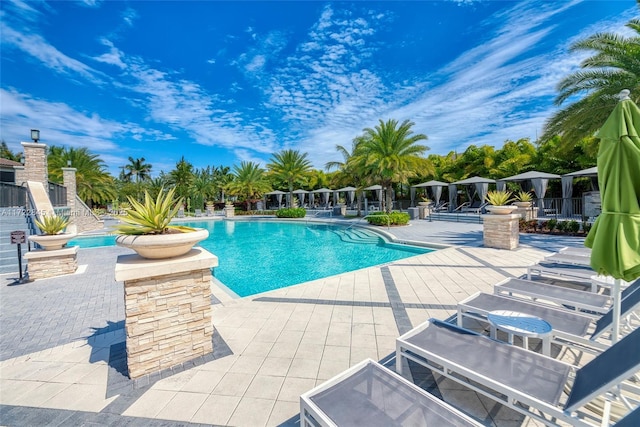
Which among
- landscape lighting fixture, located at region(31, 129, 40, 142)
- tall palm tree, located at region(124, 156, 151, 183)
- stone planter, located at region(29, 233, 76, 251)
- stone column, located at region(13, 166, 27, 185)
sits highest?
tall palm tree, located at region(124, 156, 151, 183)

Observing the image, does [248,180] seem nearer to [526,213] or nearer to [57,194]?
[57,194]

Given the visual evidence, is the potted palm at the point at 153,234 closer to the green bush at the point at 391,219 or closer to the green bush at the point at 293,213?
the green bush at the point at 391,219

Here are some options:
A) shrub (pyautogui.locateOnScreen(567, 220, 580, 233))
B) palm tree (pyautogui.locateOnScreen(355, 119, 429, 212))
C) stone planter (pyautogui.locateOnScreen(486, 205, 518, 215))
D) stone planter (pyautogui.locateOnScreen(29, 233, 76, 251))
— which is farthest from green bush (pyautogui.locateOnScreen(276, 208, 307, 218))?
shrub (pyautogui.locateOnScreen(567, 220, 580, 233))

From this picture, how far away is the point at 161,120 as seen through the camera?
30.9 meters

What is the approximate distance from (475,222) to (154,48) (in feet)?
83.5

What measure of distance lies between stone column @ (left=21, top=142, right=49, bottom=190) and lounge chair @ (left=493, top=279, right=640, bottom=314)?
1949 cm

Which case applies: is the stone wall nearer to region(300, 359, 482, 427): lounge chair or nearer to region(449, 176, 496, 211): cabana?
region(300, 359, 482, 427): lounge chair

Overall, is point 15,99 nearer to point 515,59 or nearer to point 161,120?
point 161,120

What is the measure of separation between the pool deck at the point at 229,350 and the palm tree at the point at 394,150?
39.6 ft

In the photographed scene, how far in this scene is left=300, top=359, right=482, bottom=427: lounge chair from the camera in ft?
5.72

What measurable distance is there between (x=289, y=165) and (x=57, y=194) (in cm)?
1808

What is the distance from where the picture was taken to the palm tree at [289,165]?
1102 inches

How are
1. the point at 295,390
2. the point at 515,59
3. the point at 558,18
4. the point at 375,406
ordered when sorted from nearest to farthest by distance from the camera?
the point at 375,406 < the point at 295,390 < the point at 558,18 < the point at 515,59

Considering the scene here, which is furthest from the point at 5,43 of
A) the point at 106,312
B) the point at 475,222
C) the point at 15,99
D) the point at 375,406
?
the point at 475,222
